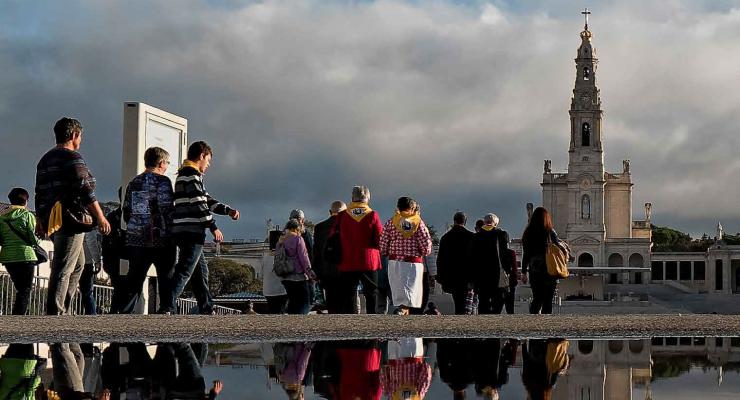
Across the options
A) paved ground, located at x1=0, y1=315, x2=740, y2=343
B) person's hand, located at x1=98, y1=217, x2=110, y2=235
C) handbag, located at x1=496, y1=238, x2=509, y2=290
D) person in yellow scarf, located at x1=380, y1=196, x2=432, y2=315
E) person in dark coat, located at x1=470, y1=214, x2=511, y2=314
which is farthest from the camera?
handbag, located at x1=496, y1=238, x2=509, y2=290

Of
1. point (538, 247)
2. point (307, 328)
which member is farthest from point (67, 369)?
point (538, 247)

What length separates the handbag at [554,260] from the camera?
14477 millimetres

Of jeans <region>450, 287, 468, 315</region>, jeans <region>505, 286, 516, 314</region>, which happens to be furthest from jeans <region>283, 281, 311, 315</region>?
jeans <region>505, 286, 516, 314</region>

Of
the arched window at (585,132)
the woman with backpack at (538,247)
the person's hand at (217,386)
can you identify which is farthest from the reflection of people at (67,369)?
the arched window at (585,132)

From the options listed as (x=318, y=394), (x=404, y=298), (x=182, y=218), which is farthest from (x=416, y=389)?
(x=404, y=298)

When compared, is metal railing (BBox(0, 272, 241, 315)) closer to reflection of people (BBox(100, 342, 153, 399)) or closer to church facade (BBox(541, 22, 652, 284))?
reflection of people (BBox(100, 342, 153, 399))

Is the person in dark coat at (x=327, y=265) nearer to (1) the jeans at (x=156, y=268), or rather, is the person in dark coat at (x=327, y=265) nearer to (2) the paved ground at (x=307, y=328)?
(1) the jeans at (x=156, y=268)

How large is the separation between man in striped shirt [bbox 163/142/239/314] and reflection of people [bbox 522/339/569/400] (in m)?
4.39

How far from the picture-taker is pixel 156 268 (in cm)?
1148

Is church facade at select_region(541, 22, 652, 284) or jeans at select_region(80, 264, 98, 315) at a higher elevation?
church facade at select_region(541, 22, 652, 284)

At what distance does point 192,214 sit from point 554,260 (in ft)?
15.9

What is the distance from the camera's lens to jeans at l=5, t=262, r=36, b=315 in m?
12.4

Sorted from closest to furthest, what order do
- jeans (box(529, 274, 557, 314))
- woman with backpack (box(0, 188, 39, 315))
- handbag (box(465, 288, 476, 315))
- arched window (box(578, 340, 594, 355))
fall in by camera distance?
arched window (box(578, 340, 594, 355)) → woman with backpack (box(0, 188, 39, 315)) → jeans (box(529, 274, 557, 314)) → handbag (box(465, 288, 476, 315))

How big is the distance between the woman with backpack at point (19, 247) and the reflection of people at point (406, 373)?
587cm
